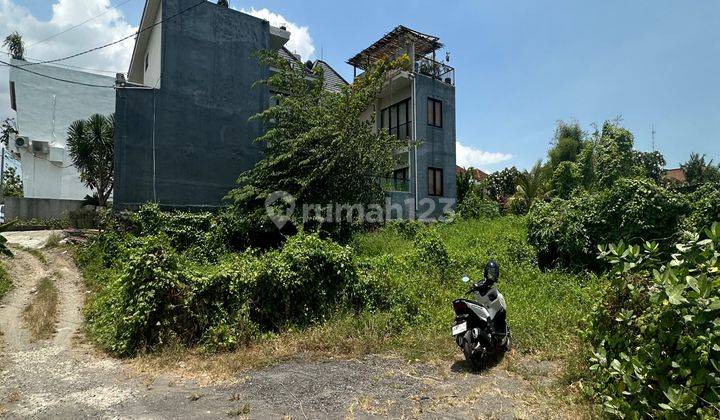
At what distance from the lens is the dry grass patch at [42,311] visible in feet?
21.6

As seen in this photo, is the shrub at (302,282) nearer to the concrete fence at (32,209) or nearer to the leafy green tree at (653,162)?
the concrete fence at (32,209)

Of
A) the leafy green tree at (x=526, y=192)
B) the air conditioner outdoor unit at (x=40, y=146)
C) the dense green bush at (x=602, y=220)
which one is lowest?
the dense green bush at (x=602, y=220)

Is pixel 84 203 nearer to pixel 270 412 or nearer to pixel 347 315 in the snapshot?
pixel 347 315

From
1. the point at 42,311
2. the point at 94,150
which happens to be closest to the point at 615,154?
the point at 42,311

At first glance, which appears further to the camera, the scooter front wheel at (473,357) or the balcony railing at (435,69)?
the balcony railing at (435,69)

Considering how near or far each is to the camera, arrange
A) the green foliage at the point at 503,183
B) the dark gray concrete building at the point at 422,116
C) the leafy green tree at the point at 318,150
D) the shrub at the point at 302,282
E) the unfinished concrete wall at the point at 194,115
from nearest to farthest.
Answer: the shrub at the point at 302,282 → the leafy green tree at the point at 318,150 → the unfinished concrete wall at the point at 194,115 → the dark gray concrete building at the point at 422,116 → the green foliage at the point at 503,183

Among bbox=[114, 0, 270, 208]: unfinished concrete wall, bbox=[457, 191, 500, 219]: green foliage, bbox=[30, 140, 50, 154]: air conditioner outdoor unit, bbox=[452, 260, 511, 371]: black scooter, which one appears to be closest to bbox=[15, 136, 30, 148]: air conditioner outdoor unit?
bbox=[30, 140, 50, 154]: air conditioner outdoor unit

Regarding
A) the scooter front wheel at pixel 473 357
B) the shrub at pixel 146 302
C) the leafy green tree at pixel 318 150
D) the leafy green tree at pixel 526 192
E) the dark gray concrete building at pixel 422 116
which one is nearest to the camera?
the scooter front wheel at pixel 473 357

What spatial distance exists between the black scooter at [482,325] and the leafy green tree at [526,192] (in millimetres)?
16816

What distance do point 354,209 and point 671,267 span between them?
29.2 feet

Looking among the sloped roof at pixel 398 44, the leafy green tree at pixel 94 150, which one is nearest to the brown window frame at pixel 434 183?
the sloped roof at pixel 398 44

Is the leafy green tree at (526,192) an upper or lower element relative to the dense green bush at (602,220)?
upper

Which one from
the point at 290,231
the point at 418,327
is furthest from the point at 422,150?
the point at 418,327

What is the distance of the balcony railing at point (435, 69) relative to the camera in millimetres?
18016
